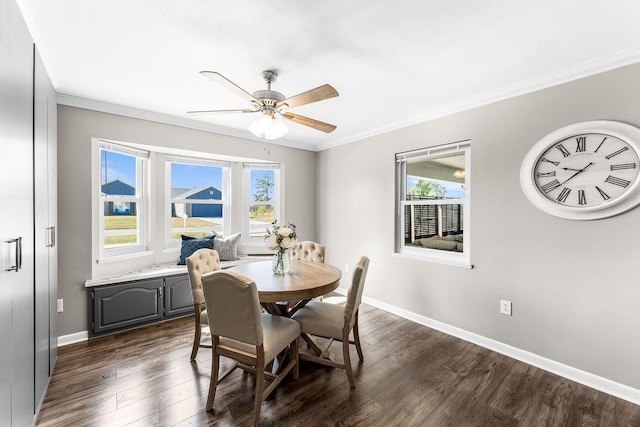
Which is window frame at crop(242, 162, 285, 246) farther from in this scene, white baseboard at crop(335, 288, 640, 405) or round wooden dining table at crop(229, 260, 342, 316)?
white baseboard at crop(335, 288, 640, 405)

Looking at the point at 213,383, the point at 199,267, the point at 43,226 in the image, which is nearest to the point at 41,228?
the point at 43,226

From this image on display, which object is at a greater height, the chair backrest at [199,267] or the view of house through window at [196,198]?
the view of house through window at [196,198]

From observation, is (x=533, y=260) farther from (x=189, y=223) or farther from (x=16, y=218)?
(x=189, y=223)

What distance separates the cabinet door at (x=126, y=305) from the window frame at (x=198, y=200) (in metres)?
0.82

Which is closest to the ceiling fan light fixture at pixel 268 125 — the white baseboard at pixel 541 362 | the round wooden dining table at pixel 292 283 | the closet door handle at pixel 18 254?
the round wooden dining table at pixel 292 283

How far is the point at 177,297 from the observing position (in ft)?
11.1

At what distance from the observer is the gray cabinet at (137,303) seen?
288 cm

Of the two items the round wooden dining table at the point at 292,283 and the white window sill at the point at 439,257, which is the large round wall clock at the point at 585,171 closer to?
the white window sill at the point at 439,257

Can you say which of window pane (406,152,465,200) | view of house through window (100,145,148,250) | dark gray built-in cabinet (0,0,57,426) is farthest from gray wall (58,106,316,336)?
window pane (406,152,465,200)

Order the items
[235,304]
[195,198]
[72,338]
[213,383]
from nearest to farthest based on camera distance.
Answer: [235,304] < [213,383] < [72,338] < [195,198]

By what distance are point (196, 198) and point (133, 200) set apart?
2.64 feet

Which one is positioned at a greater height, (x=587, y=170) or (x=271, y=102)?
(x=271, y=102)

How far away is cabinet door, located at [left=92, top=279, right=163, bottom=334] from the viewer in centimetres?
288

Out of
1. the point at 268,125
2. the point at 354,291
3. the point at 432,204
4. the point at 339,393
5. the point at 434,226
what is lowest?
the point at 339,393
